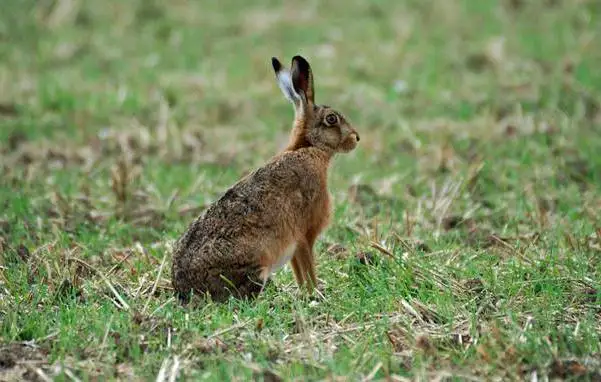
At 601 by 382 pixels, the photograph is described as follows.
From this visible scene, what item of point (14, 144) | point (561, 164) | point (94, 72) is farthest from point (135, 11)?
point (561, 164)

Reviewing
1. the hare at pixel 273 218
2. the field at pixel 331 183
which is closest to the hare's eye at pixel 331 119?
the hare at pixel 273 218

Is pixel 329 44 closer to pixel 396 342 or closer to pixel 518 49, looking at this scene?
pixel 518 49

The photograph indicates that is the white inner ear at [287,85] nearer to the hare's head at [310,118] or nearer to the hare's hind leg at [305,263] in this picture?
the hare's head at [310,118]

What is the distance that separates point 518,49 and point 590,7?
2.19 metres

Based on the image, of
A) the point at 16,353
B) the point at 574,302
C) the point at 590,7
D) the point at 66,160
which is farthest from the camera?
the point at 590,7

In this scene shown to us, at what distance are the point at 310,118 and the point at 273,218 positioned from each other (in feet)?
3.30

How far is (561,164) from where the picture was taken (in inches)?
412

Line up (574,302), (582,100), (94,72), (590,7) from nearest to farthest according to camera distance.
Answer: (574,302)
(582,100)
(94,72)
(590,7)

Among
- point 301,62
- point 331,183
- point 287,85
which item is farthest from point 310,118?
point 331,183

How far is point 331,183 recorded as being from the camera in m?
10.2

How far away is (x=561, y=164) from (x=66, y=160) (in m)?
4.74

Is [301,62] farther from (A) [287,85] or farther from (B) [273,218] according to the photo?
(B) [273,218]

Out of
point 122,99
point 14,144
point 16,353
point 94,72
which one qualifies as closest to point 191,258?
point 16,353

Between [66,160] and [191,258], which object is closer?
[191,258]
